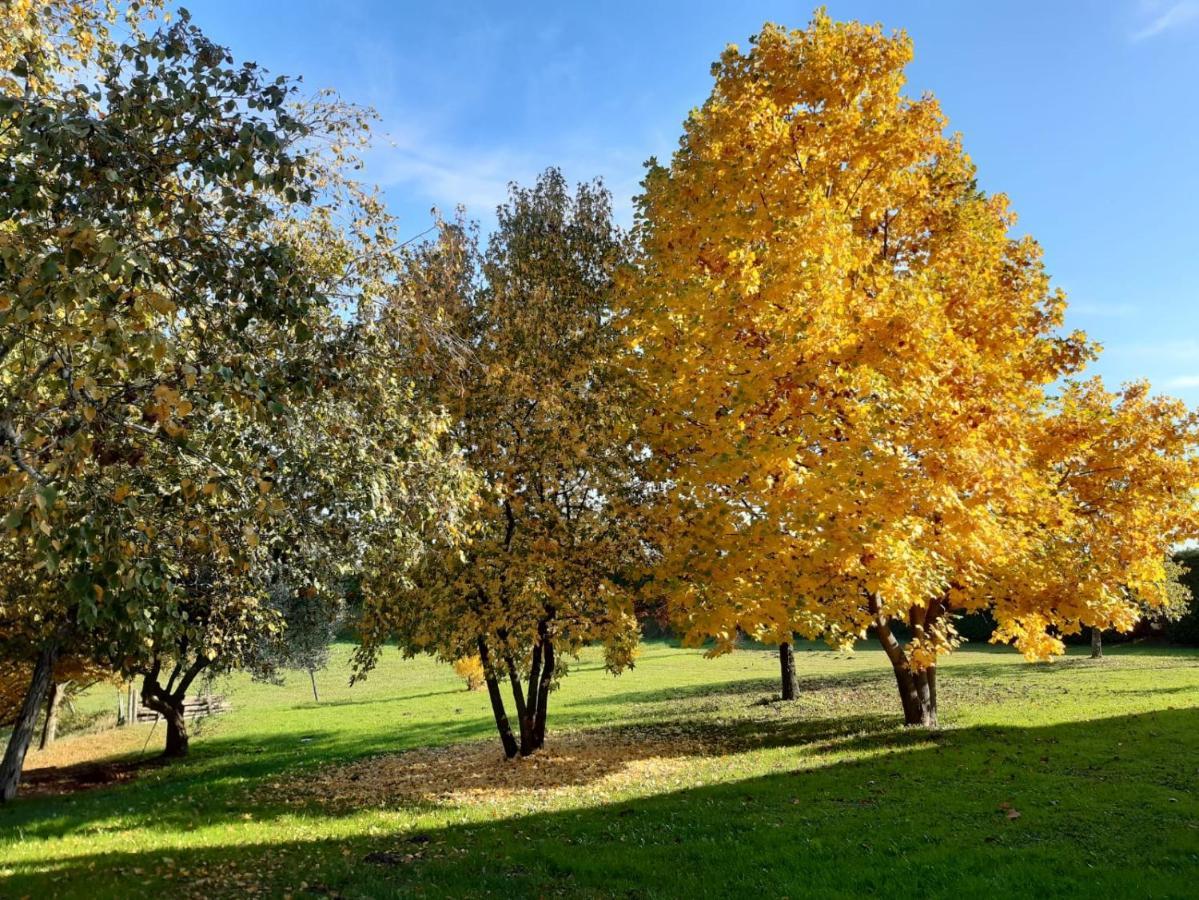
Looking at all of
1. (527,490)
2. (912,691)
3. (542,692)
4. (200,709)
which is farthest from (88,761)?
(912,691)

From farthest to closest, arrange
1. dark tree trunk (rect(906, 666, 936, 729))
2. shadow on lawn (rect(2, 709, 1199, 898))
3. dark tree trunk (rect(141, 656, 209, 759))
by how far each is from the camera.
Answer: dark tree trunk (rect(141, 656, 209, 759)) < dark tree trunk (rect(906, 666, 936, 729)) < shadow on lawn (rect(2, 709, 1199, 898))

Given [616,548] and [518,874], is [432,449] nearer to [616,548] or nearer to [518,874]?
[518,874]

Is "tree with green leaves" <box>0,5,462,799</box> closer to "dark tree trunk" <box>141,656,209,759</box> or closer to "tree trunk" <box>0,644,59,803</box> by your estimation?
"tree trunk" <box>0,644,59,803</box>

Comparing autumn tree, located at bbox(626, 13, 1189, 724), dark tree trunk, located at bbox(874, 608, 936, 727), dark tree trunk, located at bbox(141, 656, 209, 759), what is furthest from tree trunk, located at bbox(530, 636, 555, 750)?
dark tree trunk, located at bbox(141, 656, 209, 759)

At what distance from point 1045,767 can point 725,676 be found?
103ft

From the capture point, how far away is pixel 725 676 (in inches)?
1686

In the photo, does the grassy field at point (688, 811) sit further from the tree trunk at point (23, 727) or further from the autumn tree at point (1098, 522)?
the autumn tree at point (1098, 522)

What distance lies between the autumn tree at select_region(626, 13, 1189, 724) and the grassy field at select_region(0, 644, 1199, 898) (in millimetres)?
2718

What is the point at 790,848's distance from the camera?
8703 mm

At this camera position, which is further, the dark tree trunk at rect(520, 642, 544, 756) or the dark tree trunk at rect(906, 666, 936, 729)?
the dark tree trunk at rect(520, 642, 544, 756)

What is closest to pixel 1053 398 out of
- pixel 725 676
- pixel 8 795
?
pixel 8 795

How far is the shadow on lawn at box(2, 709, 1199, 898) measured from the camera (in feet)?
25.1

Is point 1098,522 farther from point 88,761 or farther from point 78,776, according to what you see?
point 88,761

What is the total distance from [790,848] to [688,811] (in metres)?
2.54
